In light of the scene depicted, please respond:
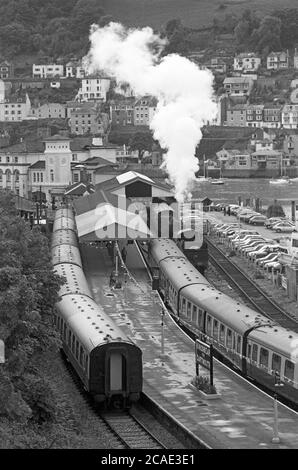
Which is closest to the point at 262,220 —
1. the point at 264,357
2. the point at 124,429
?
the point at 264,357

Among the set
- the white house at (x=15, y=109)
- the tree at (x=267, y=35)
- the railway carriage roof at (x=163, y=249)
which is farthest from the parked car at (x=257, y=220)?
the tree at (x=267, y=35)

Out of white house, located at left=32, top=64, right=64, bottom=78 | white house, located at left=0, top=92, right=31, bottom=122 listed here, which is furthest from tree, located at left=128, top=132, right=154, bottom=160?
white house, located at left=32, top=64, right=64, bottom=78

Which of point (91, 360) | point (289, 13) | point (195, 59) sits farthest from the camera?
point (289, 13)

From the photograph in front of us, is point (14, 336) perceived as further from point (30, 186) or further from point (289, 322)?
point (30, 186)

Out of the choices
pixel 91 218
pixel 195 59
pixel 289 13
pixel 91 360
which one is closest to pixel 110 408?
pixel 91 360

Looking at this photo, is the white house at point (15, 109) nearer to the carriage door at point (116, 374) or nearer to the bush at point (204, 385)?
the bush at point (204, 385)

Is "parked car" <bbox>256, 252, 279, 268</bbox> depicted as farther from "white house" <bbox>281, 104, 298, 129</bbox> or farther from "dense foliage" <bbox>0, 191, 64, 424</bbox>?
"white house" <bbox>281, 104, 298, 129</bbox>
